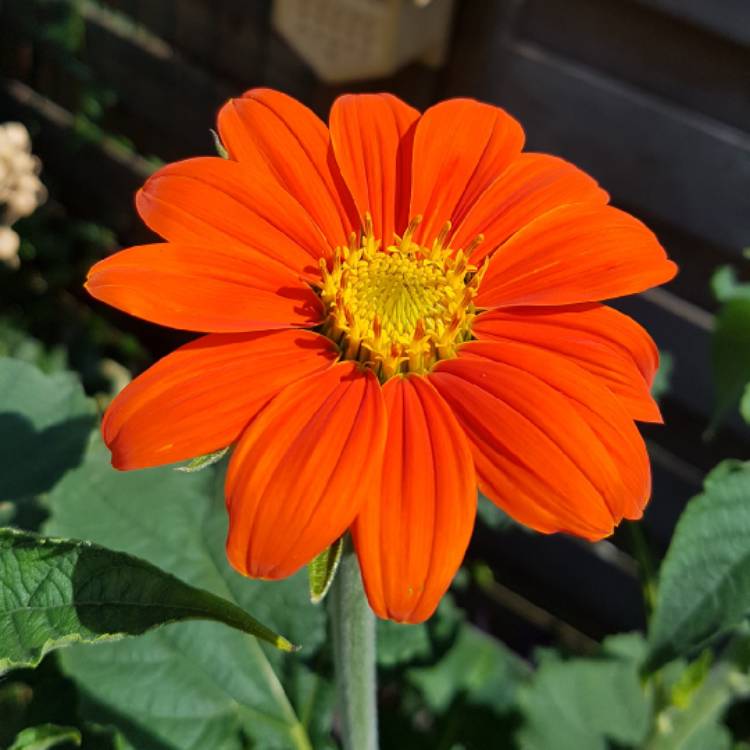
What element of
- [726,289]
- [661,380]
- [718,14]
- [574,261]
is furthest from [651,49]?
[574,261]

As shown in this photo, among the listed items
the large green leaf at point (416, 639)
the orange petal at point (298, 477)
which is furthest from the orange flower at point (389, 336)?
the large green leaf at point (416, 639)

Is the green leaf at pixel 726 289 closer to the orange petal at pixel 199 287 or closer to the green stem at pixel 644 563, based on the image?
the green stem at pixel 644 563

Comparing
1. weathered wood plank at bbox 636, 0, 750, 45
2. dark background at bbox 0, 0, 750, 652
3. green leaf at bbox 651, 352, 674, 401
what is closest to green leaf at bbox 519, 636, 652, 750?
dark background at bbox 0, 0, 750, 652

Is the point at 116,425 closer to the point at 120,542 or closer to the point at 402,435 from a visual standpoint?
the point at 402,435

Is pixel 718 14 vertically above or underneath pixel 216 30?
above

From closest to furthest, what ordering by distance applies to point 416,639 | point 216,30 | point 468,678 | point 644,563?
1. point 644,563
2. point 416,639
3. point 468,678
4. point 216,30

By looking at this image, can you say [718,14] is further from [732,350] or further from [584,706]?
[584,706]

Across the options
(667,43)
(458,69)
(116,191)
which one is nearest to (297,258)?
(667,43)

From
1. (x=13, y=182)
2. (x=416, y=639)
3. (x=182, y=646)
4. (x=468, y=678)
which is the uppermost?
(x=182, y=646)
